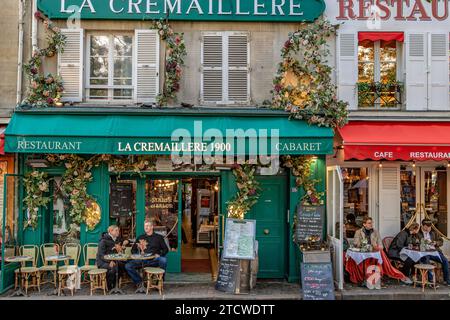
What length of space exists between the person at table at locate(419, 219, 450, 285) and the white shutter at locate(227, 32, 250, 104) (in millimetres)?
5107

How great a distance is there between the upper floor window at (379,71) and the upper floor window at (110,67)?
18.3 ft

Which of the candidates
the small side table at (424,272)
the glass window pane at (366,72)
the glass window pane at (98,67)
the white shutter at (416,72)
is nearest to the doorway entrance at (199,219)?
the glass window pane at (98,67)

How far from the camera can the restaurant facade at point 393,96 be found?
1051cm

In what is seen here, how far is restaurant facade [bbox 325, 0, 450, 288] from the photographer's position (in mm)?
10508

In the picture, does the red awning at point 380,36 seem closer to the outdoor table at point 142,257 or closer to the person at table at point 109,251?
the outdoor table at point 142,257

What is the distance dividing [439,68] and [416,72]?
0.58 meters

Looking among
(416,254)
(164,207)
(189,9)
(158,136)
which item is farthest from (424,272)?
(189,9)

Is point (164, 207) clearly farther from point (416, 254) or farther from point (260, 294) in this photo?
point (416, 254)

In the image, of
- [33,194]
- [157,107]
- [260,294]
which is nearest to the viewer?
[260,294]

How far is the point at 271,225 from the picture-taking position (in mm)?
10539

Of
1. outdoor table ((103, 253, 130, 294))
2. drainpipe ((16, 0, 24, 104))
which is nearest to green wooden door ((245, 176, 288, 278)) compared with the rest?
outdoor table ((103, 253, 130, 294))

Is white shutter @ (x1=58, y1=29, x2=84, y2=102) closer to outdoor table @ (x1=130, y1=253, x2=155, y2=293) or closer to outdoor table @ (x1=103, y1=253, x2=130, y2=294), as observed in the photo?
outdoor table @ (x1=103, y1=253, x2=130, y2=294)

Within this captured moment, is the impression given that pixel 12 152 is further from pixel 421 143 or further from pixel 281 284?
pixel 421 143

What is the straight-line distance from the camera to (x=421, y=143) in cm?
957
